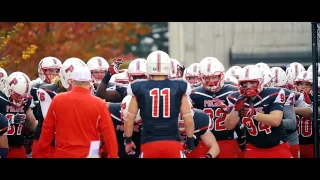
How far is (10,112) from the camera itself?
43.1ft

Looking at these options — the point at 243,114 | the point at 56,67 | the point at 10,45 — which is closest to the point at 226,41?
the point at 10,45

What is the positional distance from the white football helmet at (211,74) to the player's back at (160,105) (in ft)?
6.14

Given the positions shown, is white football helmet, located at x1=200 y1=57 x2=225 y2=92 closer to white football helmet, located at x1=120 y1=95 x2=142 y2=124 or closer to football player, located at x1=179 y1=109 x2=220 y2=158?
football player, located at x1=179 y1=109 x2=220 y2=158

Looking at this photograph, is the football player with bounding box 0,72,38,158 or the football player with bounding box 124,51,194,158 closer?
the football player with bounding box 124,51,194,158

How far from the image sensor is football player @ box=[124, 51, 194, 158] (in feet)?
36.9

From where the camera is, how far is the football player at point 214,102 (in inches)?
517

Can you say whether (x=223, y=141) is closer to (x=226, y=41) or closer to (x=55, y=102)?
(x=55, y=102)

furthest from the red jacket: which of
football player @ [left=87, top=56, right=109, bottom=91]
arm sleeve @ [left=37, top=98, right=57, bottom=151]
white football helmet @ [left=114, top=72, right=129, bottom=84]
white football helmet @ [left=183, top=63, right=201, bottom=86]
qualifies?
white football helmet @ [left=183, top=63, right=201, bottom=86]

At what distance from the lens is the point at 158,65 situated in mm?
11508

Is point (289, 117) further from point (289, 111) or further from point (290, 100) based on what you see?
point (290, 100)

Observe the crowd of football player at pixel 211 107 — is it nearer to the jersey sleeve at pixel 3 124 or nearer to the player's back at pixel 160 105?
the jersey sleeve at pixel 3 124

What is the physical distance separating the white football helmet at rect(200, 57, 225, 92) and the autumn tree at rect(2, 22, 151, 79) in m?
8.24

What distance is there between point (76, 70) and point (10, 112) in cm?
219

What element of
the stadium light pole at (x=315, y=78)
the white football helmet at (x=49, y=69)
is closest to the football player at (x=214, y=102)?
the stadium light pole at (x=315, y=78)
